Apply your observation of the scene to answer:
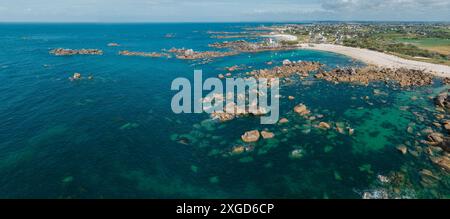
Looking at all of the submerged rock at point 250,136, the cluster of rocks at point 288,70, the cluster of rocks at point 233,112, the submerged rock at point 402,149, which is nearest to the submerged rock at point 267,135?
the submerged rock at point 250,136

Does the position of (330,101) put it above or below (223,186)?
above

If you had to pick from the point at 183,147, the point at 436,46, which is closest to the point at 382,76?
the point at 183,147

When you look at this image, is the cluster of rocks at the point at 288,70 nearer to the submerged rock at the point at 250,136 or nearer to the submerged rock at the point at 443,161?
the submerged rock at the point at 250,136

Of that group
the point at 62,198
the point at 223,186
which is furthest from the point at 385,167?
the point at 62,198

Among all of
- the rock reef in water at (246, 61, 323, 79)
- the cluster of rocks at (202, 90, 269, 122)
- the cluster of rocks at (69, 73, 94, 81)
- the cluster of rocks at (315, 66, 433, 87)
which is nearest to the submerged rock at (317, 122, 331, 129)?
the cluster of rocks at (202, 90, 269, 122)
